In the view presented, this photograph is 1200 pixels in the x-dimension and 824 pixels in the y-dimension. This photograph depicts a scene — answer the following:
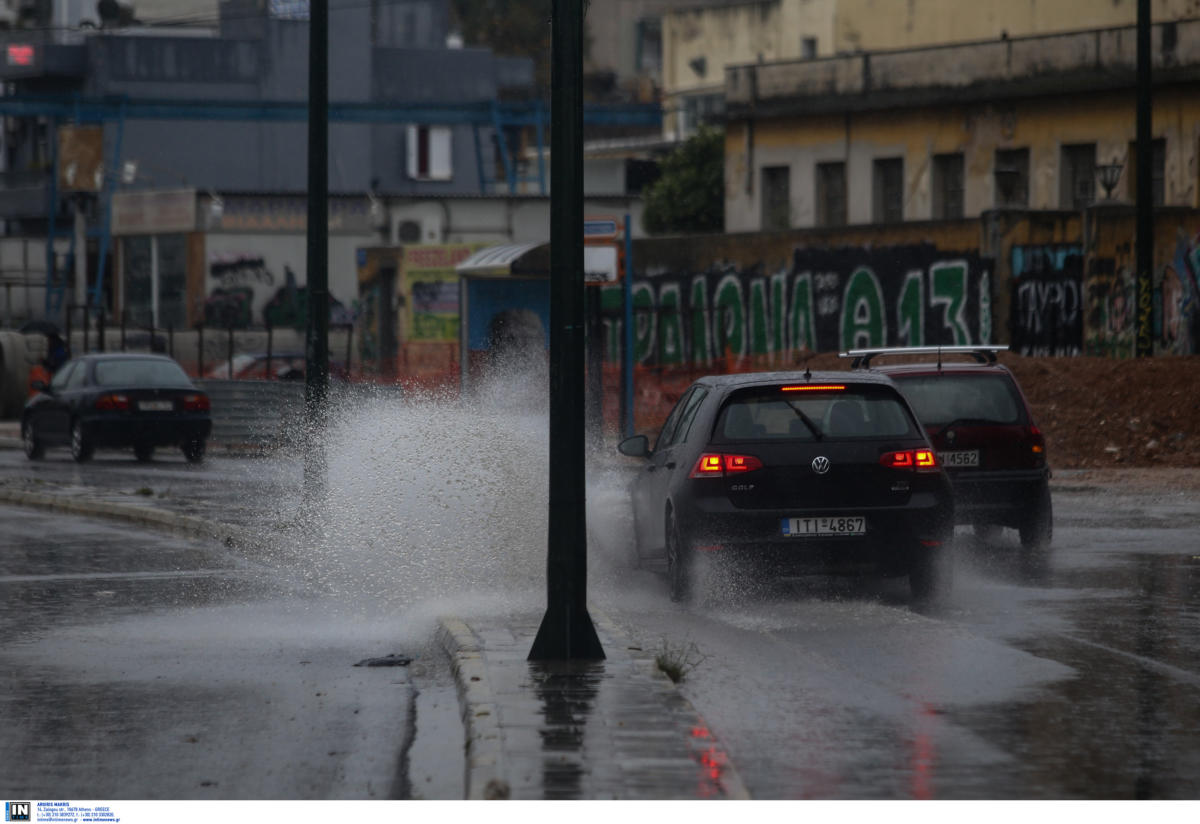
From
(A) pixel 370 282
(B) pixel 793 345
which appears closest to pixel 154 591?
(B) pixel 793 345

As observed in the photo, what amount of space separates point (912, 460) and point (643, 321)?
30.7 meters

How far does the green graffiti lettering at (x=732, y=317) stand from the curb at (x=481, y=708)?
95.1ft

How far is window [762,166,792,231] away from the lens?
50594 millimetres

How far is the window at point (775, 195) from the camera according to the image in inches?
1992

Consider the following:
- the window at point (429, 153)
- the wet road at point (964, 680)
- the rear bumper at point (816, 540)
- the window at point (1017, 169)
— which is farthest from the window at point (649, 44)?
the rear bumper at point (816, 540)

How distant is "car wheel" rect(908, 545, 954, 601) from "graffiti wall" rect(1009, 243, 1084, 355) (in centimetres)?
2164

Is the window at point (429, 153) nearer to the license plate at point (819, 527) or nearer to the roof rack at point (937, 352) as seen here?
the roof rack at point (937, 352)

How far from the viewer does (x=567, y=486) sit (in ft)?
31.9

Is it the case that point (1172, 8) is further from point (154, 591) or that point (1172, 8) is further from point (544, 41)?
point (544, 41)

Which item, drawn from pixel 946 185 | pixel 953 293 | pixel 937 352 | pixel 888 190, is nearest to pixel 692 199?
pixel 888 190

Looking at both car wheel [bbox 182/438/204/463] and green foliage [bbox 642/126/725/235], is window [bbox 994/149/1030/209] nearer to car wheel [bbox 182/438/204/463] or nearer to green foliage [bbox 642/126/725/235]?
green foliage [bbox 642/126/725/235]

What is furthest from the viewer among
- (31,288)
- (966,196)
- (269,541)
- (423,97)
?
(423,97)

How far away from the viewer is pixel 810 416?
1316 cm

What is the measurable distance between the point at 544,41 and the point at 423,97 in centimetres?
1391
